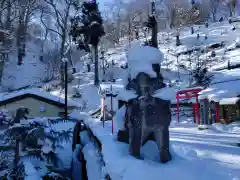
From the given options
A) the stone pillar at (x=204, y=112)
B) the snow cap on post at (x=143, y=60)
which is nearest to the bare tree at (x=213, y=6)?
the stone pillar at (x=204, y=112)

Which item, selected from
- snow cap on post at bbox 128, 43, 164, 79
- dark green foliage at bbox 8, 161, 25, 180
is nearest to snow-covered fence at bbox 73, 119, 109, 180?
dark green foliage at bbox 8, 161, 25, 180

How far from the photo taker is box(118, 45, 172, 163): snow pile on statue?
6051 mm

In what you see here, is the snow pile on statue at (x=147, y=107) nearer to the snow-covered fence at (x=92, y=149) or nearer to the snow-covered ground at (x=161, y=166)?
the snow-covered ground at (x=161, y=166)

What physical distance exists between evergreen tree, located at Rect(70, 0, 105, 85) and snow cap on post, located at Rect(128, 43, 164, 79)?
30059 mm

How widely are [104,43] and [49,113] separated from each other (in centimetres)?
3560

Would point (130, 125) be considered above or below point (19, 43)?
below

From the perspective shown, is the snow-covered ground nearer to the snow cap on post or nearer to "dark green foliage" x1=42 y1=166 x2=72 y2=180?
the snow cap on post

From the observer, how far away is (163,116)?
20.0ft

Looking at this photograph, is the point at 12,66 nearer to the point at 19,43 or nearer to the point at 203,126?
the point at 19,43

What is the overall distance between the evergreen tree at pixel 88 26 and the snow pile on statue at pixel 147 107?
30.2 meters

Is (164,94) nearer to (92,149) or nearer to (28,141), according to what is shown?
(28,141)

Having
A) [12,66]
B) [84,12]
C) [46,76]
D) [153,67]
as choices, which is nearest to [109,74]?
[84,12]

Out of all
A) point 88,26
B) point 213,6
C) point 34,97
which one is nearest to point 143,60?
point 34,97

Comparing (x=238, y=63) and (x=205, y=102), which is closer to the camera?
(x=205, y=102)
